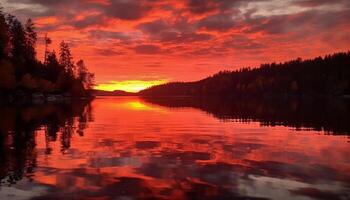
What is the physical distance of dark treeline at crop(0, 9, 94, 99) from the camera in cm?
9135

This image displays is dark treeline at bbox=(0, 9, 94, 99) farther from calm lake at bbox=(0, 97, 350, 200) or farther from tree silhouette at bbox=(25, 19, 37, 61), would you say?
calm lake at bbox=(0, 97, 350, 200)

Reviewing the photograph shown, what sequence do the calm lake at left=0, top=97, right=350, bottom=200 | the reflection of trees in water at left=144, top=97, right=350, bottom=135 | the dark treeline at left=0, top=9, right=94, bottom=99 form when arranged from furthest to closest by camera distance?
1. the dark treeline at left=0, top=9, right=94, bottom=99
2. the reflection of trees in water at left=144, top=97, right=350, bottom=135
3. the calm lake at left=0, top=97, right=350, bottom=200

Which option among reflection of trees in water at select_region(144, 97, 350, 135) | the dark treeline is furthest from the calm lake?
the dark treeline

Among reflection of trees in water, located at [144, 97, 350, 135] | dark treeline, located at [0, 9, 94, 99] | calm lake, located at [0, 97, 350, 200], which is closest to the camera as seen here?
calm lake, located at [0, 97, 350, 200]

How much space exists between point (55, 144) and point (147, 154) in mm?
7362

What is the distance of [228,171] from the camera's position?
57.8ft

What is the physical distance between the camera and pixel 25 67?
11612 cm

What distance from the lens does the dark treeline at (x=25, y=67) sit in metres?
91.3

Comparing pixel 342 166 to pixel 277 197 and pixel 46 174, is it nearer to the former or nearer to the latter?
pixel 277 197

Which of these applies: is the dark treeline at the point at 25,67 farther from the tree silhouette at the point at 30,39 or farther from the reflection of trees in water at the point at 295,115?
the reflection of trees in water at the point at 295,115

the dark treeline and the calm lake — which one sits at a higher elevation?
the dark treeline

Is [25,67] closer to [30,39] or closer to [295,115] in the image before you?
[30,39]

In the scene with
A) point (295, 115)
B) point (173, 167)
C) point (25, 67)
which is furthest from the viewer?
point (25, 67)

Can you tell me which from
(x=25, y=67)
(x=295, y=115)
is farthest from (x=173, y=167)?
(x=25, y=67)
